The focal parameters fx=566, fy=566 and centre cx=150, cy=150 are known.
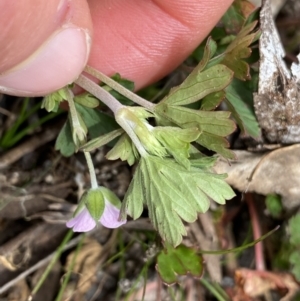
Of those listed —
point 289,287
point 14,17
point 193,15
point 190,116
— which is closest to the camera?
point 14,17

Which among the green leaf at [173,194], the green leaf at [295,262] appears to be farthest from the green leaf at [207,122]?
the green leaf at [295,262]

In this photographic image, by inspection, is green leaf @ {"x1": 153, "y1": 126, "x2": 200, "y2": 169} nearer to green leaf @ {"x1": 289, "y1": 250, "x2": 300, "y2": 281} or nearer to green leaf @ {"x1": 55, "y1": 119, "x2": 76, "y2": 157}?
green leaf @ {"x1": 55, "y1": 119, "x2": 76, "y2": 157}

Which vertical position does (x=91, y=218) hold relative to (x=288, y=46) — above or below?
below

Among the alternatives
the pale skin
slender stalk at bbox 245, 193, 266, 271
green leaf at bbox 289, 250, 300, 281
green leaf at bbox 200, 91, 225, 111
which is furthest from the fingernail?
green leaf at bbox 289, 250, 300, 281

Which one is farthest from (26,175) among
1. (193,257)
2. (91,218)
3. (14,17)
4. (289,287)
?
(289,287)

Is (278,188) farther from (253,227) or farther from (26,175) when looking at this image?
(26,175)

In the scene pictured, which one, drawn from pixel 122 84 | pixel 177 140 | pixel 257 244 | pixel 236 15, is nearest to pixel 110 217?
pixel 177 140

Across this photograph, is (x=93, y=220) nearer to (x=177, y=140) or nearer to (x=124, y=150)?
(x=124, y=150)
